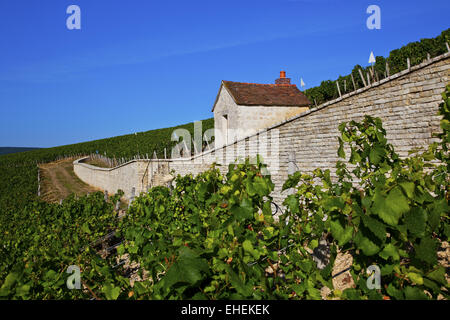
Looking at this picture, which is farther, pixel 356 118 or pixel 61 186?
pixel 61 186

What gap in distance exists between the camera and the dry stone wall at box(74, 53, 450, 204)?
24.3 feet

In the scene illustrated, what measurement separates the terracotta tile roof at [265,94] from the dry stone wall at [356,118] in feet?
15.1

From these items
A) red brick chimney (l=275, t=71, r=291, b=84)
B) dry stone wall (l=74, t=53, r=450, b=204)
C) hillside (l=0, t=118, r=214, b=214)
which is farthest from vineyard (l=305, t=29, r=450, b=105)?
hillside (l=0, t=118, r=214, b=214)

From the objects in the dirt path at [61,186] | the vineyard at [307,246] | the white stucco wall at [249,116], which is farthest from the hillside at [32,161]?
the vineyard at [307,246]

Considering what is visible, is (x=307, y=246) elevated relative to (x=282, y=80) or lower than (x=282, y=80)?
lower

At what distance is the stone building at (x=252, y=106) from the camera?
1677 cm

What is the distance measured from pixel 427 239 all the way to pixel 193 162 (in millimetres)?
14591

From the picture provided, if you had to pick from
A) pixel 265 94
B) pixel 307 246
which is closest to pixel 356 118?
pixel 307 246

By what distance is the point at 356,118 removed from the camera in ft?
29.7

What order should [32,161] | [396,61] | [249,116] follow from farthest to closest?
[32,161] < [396,61] < [249,116]

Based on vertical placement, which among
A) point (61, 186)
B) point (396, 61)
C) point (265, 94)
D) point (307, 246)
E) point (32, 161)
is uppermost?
point (396, 61)

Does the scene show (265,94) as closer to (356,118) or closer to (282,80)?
(282,80)

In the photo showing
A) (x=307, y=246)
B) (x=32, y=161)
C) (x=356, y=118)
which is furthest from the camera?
(x=32, y=161)

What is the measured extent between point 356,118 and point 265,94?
367 inches
